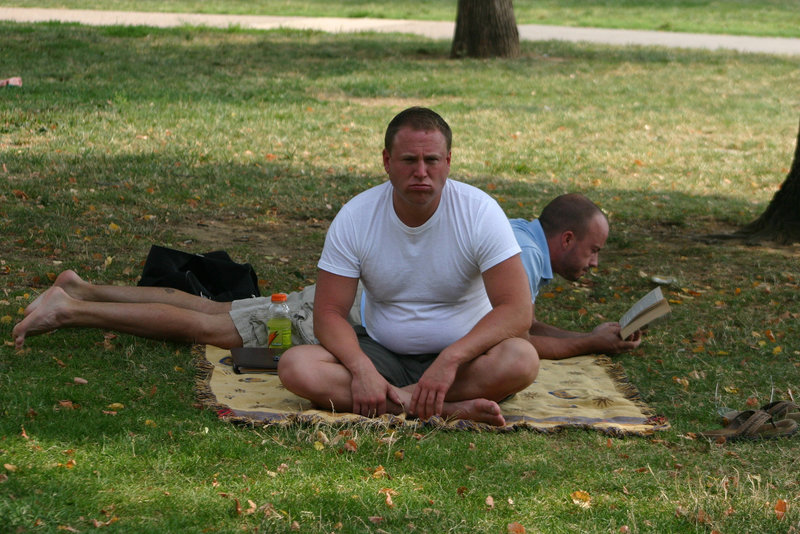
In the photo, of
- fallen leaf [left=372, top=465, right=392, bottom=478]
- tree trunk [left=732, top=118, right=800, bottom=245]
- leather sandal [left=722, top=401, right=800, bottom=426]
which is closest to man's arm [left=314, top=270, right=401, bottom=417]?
fallen leaf [left=372, top=465, right=392, bottom=478]

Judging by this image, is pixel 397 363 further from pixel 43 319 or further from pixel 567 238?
pixel 43 319

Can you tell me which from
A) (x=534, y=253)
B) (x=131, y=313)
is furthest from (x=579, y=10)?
(x=131, y=313)

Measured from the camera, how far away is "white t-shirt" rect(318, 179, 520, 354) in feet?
14.0

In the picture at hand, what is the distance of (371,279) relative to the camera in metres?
4.38

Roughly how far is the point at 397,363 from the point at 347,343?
368 mm

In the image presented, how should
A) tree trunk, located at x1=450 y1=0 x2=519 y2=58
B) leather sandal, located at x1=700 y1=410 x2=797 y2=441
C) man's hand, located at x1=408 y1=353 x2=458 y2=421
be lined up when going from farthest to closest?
1. tree trunk, located at x1=450 y1=0 x2=519 y2=58
2. leather sandal, located at x1=700 y1=410 x2=797 y2=441
3. man's hand, located at x1=408 y1=353 x2=458 y2=421

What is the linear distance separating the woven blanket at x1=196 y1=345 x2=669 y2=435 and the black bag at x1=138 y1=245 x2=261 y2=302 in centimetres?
47

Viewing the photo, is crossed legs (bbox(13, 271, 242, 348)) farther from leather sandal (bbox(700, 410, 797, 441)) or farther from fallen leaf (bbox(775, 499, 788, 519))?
fallen leaf (bbox(775, 499, 788, 519))

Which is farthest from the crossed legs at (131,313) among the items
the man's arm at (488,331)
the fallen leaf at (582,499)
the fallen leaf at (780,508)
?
the fallen leaf at (780,508)

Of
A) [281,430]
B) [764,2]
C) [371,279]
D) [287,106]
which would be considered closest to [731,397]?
[371,279]

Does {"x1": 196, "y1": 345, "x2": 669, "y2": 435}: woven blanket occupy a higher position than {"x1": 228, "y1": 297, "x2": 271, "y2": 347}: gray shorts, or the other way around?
{"x1": 228, "y1": 297, "x2": 271, "y2": 347}: gray shorts

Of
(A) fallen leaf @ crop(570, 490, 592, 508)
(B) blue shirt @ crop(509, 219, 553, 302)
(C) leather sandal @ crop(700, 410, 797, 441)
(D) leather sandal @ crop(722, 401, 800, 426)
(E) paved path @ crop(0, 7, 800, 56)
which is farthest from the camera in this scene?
(E) paved path @ crop(0, 7, 800, 56)

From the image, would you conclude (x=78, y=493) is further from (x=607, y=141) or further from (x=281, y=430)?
(x=607, y=141)

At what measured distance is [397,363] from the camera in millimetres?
4539
